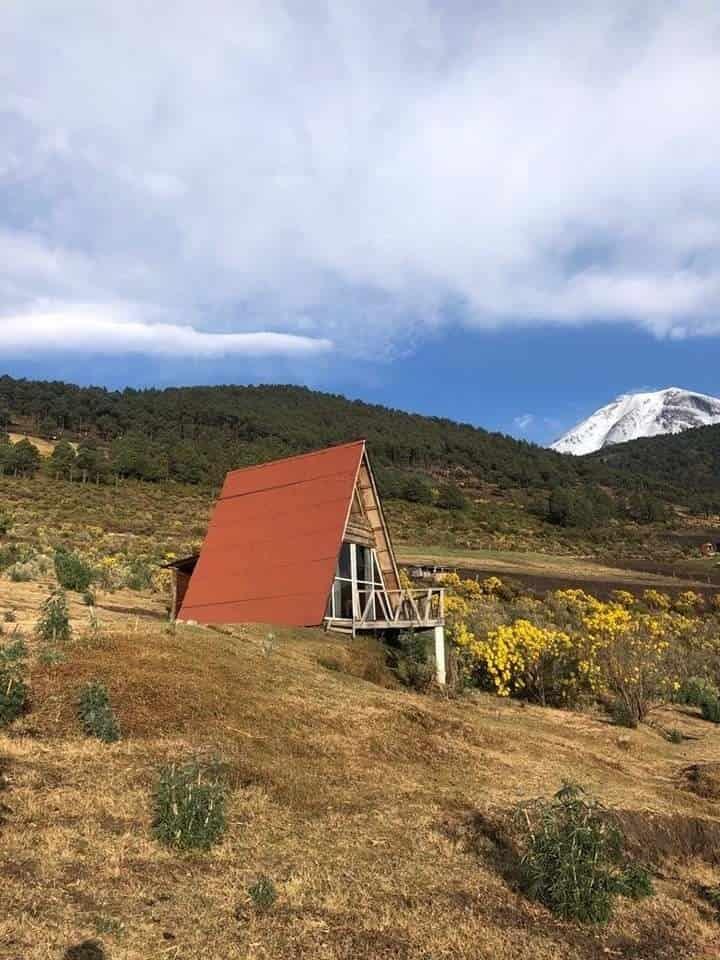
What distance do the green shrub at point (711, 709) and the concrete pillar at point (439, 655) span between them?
24.3 feet

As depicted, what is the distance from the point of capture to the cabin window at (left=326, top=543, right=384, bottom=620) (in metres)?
20.3

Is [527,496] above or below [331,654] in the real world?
above

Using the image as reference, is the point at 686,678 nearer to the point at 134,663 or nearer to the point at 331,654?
the point at 331,654

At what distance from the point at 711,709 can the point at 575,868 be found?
608 inches

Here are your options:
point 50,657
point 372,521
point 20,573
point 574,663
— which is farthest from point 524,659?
point 20,573

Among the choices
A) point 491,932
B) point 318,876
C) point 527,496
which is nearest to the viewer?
point 491,932

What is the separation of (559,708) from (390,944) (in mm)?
14804

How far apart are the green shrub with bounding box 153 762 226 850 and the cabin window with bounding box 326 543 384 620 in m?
12.1

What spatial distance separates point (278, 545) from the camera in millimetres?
21281

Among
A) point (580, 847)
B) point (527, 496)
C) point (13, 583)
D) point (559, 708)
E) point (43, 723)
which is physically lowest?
point (559, 708)

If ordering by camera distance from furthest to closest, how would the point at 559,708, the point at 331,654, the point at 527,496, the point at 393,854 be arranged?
the point at 527,496, the point at 559,708, the point at 331,654, the point at 393,854

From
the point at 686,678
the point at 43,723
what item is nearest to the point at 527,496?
the point at 686,678

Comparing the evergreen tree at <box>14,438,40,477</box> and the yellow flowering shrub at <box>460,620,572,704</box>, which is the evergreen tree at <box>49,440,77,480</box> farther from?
the yellow flowering shrub at <box>460,620,572,704</box>

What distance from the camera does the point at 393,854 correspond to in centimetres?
736
